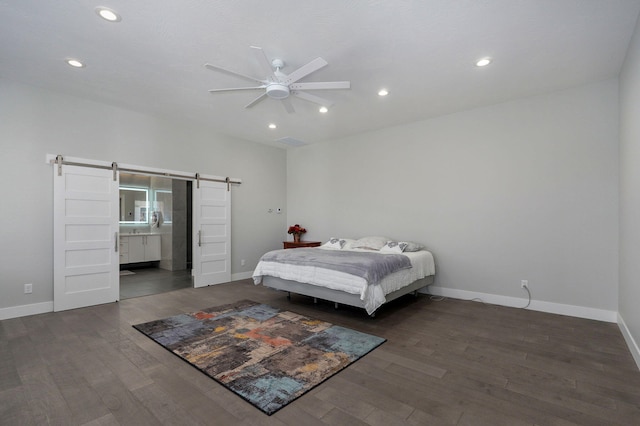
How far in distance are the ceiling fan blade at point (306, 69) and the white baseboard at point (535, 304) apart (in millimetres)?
3969

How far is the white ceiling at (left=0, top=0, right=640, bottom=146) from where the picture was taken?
8.14 ft

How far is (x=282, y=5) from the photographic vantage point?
2.43 meters

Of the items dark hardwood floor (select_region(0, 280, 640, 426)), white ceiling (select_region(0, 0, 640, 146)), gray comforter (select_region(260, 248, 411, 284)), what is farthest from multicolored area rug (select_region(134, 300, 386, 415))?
white ceiling (select_region(0, 0, 640, 146))

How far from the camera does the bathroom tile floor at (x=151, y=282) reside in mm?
5340

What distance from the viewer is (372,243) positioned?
17.2 ft

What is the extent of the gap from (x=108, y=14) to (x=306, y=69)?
1730 millimetres

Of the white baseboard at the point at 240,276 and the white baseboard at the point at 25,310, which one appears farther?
the white baseboard at the point at 240,276

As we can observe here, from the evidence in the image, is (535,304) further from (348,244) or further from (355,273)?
(348,244)

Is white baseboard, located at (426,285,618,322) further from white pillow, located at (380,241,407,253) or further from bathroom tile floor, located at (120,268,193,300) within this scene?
bathroom tile floor, located at (120,268,193,300)

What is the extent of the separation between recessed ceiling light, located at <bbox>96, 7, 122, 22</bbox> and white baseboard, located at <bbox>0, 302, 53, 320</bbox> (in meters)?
3.77

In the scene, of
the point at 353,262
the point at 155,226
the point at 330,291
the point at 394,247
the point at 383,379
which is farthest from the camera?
the point at 155,226

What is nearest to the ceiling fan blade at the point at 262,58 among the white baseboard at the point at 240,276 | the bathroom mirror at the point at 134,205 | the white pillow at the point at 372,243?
the white pillow at the point at 372,243

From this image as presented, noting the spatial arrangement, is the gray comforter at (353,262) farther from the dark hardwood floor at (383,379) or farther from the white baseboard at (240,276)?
the white baseboard at (240,276)

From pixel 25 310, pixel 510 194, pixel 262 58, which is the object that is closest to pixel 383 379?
pixel 262 58
